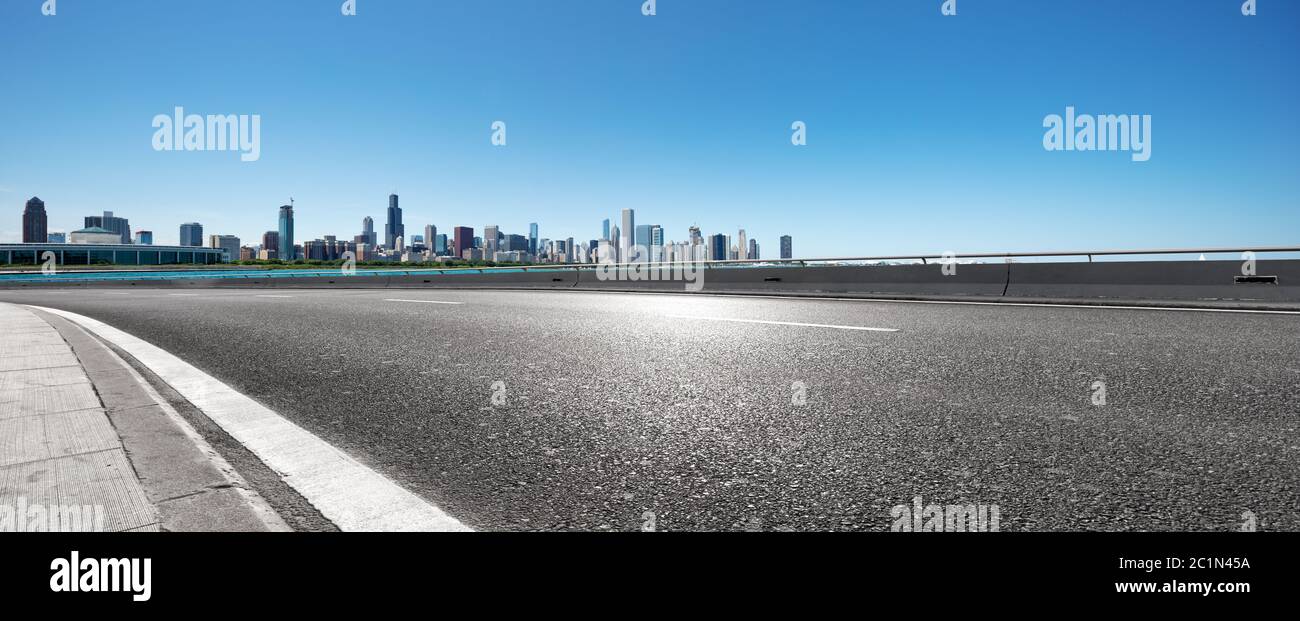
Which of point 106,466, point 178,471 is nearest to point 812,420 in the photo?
point 178,471

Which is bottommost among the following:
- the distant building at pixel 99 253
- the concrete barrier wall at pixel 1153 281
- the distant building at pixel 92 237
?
the concrete barrier wall at pixel 1153 281

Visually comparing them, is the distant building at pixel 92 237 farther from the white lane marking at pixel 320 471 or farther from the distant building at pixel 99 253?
the white lane marking at pixel 320 471

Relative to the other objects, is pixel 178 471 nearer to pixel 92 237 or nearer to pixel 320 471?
pixel 320 471

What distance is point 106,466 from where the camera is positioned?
2.50 metres

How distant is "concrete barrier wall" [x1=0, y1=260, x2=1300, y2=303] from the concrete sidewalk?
39.8 feet

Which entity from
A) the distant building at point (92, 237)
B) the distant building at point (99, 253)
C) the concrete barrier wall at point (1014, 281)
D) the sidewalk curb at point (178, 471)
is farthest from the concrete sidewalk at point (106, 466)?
the distant building at point (92, 237)

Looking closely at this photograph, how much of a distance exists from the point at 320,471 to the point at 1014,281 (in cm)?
1232

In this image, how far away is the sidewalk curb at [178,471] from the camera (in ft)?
6.71

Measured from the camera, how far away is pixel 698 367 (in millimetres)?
4859

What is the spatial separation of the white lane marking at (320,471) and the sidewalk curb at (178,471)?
0.52 ft
